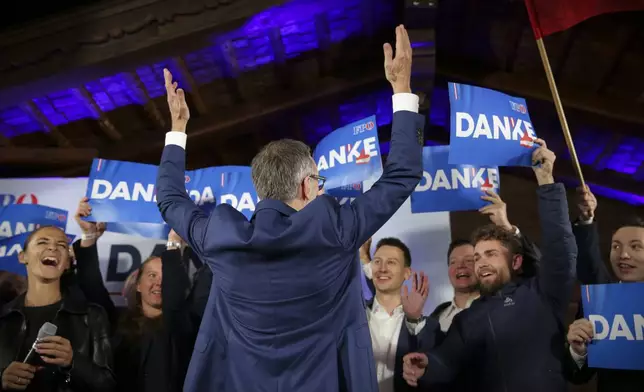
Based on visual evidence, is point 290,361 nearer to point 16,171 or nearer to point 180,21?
point 180,21

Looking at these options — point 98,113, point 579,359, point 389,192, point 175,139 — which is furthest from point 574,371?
point 98,113

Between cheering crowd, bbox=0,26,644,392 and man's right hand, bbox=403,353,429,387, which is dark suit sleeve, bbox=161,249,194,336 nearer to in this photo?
cheering crowd, bbox=0,26,644,392

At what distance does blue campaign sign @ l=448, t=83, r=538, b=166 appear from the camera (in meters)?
3.15

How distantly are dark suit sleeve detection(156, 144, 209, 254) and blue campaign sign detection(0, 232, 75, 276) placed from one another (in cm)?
225

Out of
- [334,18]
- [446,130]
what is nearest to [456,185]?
[334,18]

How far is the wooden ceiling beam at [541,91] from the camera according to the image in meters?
5.52

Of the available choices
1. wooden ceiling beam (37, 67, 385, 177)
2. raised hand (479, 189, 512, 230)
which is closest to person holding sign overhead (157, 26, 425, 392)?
raised hand (479, 189, 512, 230)

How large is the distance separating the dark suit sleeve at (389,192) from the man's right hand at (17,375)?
1.71 m

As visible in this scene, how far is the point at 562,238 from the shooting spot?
2594 mm

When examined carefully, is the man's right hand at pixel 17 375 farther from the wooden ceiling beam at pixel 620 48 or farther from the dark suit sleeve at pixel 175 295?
the wooden ceiling beam at pixel 620 48

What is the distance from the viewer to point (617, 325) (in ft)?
8.04

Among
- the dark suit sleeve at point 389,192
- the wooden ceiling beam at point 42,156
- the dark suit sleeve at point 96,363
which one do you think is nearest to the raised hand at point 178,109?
the dark suit sleeve at point 389,192

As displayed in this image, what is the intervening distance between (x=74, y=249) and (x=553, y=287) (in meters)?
2.56

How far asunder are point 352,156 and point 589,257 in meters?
1.38
